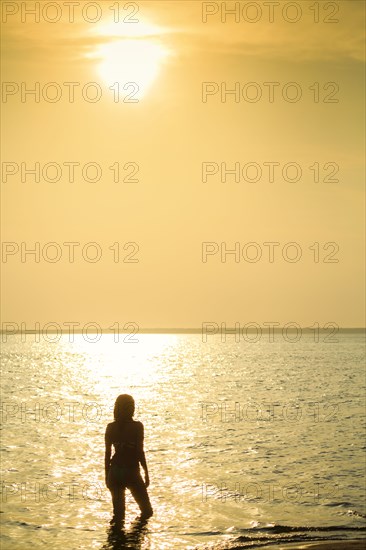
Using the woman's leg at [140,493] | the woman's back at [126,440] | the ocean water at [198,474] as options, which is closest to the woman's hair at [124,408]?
the woman's back at [126,440]

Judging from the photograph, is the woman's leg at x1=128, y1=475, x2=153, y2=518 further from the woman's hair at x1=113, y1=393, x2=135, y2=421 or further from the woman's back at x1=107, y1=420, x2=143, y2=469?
the woman's hair at x1=113, y1=393, x2=135, y2=421

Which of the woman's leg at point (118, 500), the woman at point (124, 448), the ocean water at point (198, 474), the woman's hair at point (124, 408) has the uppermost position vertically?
the woman's hair at point (124, 408)

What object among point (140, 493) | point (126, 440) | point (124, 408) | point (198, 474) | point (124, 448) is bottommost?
point (198, 474)

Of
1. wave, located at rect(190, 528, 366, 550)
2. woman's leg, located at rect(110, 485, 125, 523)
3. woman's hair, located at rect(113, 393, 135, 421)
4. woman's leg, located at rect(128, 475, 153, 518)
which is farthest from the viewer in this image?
wave, located at rect(190, 528, 366, 550)

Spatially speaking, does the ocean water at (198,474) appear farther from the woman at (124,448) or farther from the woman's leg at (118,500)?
the woman at (124,448)

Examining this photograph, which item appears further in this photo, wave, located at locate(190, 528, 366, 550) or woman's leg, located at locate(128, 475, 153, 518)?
wave, located at locate(190, 528, 366, 550)

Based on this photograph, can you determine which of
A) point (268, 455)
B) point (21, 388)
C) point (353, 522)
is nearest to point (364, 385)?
point (21, 388)

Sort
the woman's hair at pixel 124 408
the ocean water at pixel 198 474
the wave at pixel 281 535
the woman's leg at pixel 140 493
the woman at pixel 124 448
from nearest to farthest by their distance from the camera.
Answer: the woman's hair at pixel 124 408 < the woman at pixel 124 448 < the woman's leg at pixel 140 493 < the wave at pixel 281 535 < the ocean water at pixel 198 474

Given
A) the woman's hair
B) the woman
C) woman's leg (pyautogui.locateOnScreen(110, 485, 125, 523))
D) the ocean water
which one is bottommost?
the ocean water

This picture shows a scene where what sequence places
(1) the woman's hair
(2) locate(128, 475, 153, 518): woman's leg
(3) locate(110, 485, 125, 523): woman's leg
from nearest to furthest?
(1) the woman's hair, (2) locate(128, 475, 153, 518): woman's leg, (3) locate(110, 485, 125, 523): woman's leg

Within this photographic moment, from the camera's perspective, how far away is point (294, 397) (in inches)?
2101

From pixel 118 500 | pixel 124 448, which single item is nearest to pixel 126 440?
pixel 124 448

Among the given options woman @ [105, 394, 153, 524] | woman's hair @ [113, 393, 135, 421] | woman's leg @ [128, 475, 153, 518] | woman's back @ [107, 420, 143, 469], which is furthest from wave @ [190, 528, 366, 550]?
woman's hair @ [113, 393, 135, 421]

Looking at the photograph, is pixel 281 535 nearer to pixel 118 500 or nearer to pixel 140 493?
pixel 140 493
